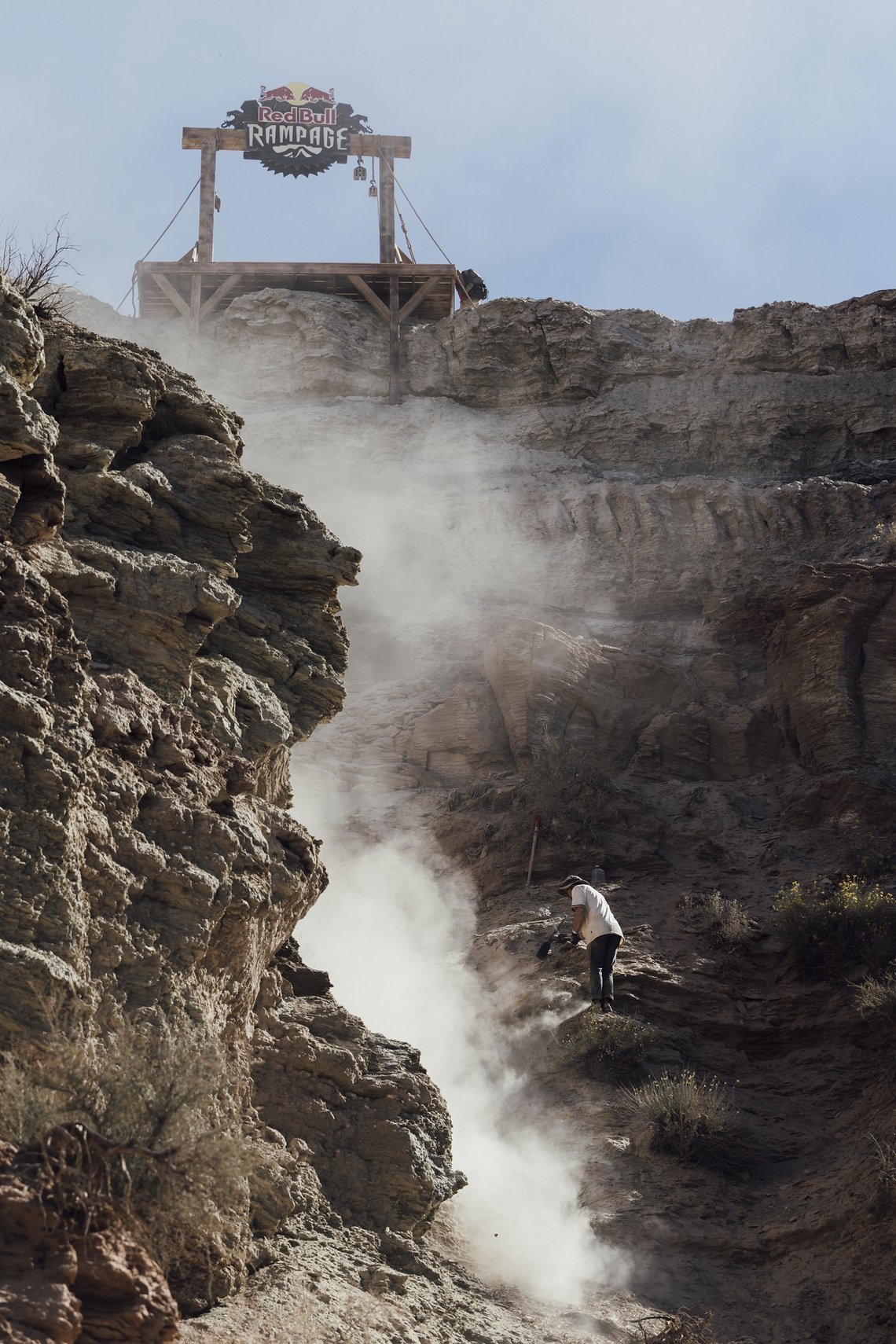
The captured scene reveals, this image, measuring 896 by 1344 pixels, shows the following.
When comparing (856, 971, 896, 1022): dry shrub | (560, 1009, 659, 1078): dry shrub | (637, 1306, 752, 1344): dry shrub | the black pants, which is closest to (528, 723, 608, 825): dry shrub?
the black pants

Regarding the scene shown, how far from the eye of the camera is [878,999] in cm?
1041

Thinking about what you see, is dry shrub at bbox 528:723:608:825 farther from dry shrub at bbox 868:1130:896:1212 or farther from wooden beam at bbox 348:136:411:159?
wooden beam at bbox 348:136:411:159

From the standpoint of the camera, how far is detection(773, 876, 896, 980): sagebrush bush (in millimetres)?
11438

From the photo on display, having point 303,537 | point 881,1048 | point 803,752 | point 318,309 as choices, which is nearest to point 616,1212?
point 881,1048

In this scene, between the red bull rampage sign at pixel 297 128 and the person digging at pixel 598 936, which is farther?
the red bull rampage sign at pixel 297 128

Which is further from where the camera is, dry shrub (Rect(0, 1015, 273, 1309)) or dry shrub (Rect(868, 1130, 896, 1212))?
dry shrub (Rect(868, 1130, 896, 1212))

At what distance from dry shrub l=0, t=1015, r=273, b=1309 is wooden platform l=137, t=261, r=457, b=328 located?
23168 mm

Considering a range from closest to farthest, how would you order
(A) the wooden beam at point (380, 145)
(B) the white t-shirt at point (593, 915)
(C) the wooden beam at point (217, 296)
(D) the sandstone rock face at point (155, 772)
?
(D) the sandstone rock face at point (155, 772)
(B) the white t-shirt at point (593, 915)
(C) the wooden beam at point (217, 296)
(A) the wooden beam at point (380, 145)

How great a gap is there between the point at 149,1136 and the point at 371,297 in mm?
24125

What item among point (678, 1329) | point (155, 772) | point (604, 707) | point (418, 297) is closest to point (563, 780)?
point (604, 707)

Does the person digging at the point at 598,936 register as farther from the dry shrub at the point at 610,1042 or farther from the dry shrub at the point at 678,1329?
the dry shrub at the point at 678,1329

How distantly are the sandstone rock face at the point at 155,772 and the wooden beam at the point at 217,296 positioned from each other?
18.3 meters

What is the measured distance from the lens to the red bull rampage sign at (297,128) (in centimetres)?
2906

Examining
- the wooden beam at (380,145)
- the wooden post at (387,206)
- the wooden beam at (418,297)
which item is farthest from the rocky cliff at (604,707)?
the wooden beam at (380,145)
